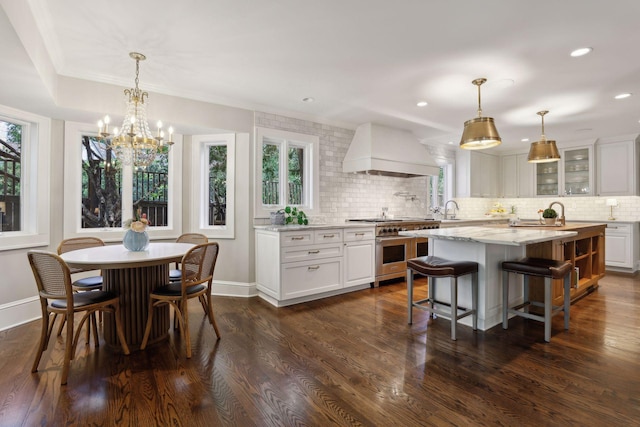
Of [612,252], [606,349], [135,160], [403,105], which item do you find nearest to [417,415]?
[606,349]

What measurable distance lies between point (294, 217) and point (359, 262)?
1064 mm

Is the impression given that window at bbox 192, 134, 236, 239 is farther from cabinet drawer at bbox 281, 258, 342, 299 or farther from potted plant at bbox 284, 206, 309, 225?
cabinet drawer at bbox 281, 258, 342, 299

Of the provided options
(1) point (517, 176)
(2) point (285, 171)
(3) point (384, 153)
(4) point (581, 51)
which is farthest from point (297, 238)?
(1) point (517, 176)

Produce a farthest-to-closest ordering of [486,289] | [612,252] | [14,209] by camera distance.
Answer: [612,252], [14,209], [486,289]

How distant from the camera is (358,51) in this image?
2.78 m

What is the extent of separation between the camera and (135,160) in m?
2.91

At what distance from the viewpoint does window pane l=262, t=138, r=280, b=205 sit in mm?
4430

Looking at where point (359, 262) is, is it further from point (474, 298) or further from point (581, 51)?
point (581, 51)

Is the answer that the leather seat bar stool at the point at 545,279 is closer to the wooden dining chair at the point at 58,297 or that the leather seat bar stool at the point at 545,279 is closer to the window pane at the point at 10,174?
the wooden dining chair at the point at 58,297

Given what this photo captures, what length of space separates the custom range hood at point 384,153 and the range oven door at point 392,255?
3.52ft

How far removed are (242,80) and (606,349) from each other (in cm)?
402

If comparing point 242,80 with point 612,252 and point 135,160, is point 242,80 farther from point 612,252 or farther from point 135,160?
point 612,252

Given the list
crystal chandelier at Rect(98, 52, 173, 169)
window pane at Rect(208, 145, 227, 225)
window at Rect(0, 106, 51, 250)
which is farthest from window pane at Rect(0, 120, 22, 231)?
window pane at Rect(208, 145, 227, 225)

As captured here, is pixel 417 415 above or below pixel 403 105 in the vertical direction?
below
